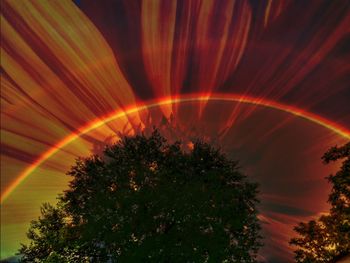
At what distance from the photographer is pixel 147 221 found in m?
25.7

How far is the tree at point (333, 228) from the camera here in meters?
18.2

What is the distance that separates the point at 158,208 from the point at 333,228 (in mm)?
11254

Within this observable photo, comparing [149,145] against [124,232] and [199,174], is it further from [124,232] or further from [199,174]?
[124,232]

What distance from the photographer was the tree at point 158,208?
983 inches

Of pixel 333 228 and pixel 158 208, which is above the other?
pixel 158 208

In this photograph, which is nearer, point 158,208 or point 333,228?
point 333,228

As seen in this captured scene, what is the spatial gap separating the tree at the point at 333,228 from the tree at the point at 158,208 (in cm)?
480

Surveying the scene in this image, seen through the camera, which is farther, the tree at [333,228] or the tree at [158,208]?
the tree at [158,208]

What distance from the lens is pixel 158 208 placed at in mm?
25859

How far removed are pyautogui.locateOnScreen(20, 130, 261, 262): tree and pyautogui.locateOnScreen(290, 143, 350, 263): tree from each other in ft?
15.8

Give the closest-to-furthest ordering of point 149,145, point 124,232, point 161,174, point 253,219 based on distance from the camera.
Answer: point 124,232, point 161,174, point 253,219, point 149,145

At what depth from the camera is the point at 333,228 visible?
21.7 metres

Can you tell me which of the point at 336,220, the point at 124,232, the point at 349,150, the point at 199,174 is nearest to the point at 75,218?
the point at 124,232

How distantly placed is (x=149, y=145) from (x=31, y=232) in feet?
54.1
